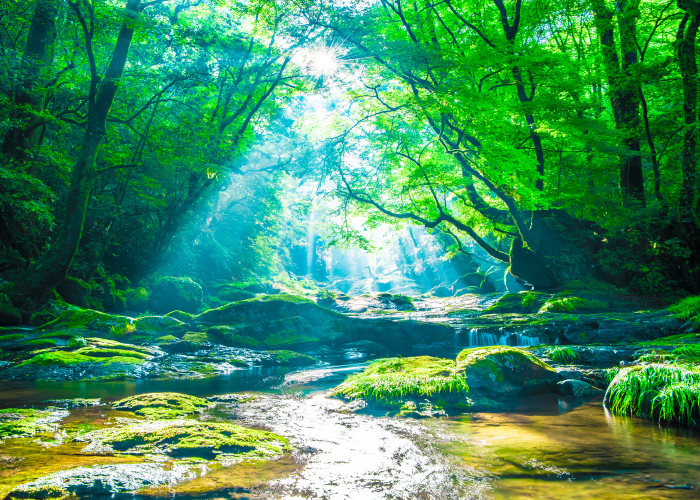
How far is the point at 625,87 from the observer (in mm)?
13391

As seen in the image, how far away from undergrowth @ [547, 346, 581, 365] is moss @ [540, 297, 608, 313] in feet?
23.4

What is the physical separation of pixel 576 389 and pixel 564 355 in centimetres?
188

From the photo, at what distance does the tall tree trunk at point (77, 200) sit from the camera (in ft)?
36.1

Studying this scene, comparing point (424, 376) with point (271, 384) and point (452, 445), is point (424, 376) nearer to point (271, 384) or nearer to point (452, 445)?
point (452, 445)

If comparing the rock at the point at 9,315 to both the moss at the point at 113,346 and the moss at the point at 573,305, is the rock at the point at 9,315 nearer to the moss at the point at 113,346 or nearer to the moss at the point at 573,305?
the moss at the point at 113,346

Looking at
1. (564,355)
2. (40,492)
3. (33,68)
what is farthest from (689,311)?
(33,68)

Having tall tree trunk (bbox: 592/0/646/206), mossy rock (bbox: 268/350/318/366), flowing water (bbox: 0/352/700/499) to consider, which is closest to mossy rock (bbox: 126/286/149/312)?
mossy rock (bbox: 268/350/318/366)

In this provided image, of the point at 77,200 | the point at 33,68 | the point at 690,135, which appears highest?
the point at 33,68

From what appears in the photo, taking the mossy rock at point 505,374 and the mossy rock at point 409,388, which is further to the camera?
the mossy rock at point 505,374

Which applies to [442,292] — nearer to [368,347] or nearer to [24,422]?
[368,347]

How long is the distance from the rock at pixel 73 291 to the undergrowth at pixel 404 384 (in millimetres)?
12211

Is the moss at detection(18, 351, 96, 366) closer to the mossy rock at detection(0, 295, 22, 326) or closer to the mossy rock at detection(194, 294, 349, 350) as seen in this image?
the mossy rock at detection(0, 295, 22, 326)

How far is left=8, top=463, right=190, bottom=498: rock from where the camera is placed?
7.91 ft

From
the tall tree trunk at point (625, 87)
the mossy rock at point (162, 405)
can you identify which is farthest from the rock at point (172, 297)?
the tall tree trunk at point (625, 87)
